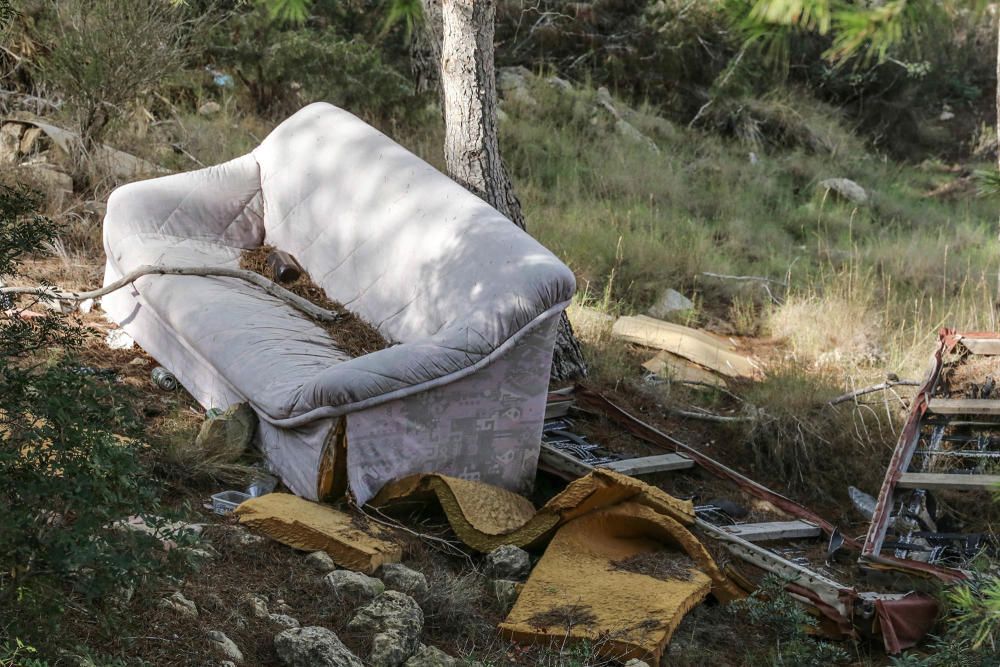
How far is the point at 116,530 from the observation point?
2.88m

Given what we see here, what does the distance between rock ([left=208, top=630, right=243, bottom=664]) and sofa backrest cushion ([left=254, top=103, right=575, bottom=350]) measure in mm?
1743

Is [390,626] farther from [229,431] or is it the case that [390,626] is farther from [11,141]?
[11,141]

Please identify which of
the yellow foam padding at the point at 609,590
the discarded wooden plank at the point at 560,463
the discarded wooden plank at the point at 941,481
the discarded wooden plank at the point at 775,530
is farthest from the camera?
the discarded wooden plank at the point at 560,463

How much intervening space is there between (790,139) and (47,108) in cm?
845

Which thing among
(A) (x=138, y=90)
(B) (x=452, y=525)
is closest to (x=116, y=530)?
(B) (x=452, y=525)

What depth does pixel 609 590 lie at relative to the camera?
13.7ft

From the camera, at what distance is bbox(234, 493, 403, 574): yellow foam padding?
4242mm

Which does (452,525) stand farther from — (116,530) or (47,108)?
(47,108)

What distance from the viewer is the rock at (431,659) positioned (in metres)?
3.58

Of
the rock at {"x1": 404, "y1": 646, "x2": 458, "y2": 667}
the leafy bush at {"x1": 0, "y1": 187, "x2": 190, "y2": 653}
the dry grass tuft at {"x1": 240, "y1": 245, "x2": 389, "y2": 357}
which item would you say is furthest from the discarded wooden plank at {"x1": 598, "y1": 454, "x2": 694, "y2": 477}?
the leafy bush at {"x1": 0, "y1": 187, "x2": 190, "y2": 653}

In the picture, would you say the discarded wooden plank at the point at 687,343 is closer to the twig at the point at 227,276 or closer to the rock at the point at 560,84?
the twig at the point at 227,276

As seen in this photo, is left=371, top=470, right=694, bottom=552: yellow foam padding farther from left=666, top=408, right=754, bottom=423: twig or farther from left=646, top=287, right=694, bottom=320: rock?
left=646, top=287, right=694, bottom=320: rock

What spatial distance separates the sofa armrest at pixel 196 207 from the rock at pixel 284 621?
3.46 metres

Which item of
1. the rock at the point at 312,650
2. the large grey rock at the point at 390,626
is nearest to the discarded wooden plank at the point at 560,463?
the large grey rock at the point at 390,626
